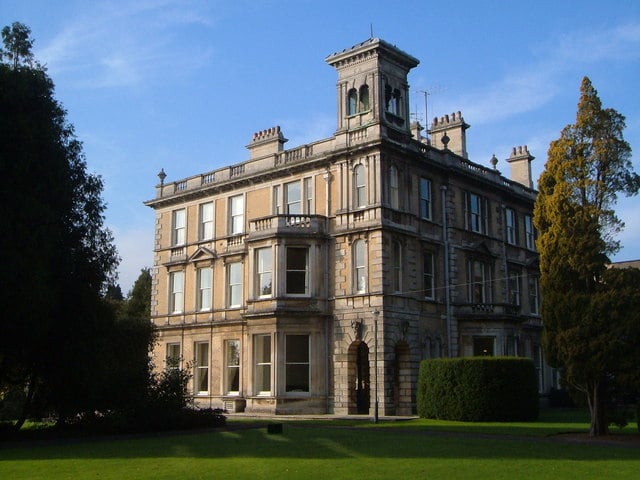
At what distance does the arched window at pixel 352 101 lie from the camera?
36.7 m

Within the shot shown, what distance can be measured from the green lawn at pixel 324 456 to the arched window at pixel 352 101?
58.3 feet

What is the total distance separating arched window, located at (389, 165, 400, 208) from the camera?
114ft

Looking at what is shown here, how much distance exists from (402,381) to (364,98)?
13608 millimetres

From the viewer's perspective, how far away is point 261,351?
117 feet

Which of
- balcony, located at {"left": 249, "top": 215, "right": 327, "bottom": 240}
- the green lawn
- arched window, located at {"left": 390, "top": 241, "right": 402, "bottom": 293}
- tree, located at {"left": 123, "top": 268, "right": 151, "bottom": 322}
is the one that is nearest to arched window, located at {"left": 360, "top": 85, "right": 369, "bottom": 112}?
balcony, located at {"left": 249, "top": 215, "right": 327, "bottom": 240}

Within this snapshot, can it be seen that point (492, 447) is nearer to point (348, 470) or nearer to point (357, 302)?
point (348, 470)

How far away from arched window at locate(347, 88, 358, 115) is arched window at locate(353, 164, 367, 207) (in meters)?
3.30

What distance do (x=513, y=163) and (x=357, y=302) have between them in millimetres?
19646

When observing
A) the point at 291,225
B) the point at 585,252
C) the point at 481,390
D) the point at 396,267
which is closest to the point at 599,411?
the point at 585,252

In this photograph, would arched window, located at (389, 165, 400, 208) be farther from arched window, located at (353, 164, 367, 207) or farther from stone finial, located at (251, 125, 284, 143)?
stone finial, located at (251, 125, 284, 143)

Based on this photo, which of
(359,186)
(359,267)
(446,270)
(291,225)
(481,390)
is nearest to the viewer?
(481,390)

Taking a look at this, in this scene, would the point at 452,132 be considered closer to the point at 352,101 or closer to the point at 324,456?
the point at 352,101

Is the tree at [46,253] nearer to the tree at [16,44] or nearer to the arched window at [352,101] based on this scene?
the tree at [16,44]

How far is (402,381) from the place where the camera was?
1331 inches
